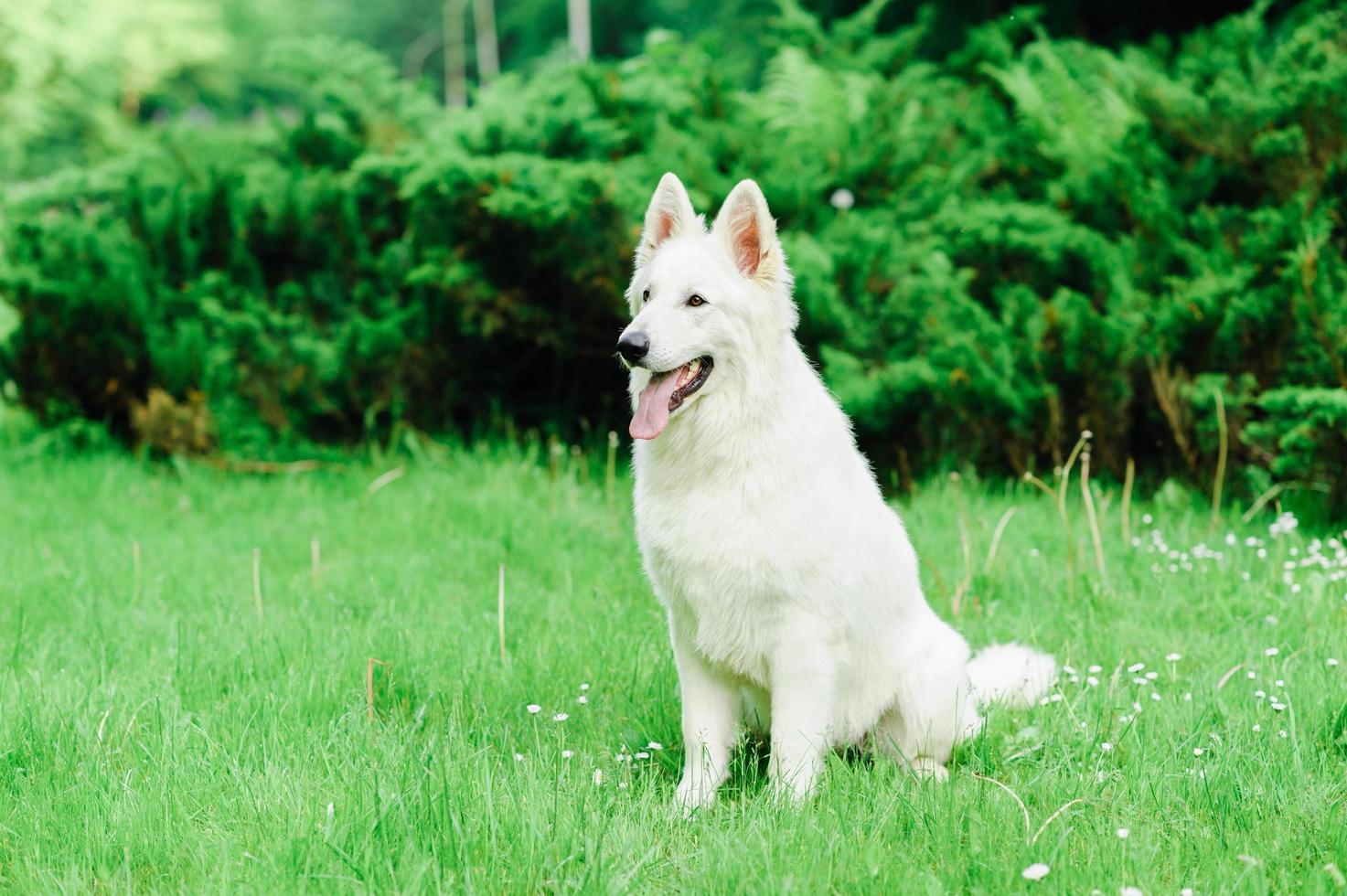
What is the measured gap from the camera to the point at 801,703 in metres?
2.97

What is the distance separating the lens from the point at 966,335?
5.62 meters

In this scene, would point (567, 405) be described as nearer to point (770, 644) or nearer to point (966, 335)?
point (966, 335)

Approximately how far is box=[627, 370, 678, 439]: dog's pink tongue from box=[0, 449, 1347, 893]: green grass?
36.8 inches

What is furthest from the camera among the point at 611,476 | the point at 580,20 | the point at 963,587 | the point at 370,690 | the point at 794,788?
the point at 580,20

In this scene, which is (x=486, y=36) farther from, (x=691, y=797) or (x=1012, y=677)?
(x=691, y=797)

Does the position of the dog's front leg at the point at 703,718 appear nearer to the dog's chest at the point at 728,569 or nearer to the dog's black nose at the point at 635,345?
the dog's chest at the point at 728,569

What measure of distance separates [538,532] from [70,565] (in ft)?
6.85

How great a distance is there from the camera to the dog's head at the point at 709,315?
303cm

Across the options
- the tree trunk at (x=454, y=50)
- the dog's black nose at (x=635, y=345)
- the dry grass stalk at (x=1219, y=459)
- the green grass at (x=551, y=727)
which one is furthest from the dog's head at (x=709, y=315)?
the tree trunk at (x=454, y=50)

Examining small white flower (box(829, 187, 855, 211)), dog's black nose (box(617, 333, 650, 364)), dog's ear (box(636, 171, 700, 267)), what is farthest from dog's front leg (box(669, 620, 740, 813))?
small white flower (box(829, 187, 855, 211))

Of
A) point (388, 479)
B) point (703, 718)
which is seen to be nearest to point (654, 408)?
point (703, 718)

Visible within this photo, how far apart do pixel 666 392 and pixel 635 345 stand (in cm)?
18

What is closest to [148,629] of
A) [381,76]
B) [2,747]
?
[2,747]

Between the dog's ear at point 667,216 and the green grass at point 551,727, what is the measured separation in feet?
4.67
